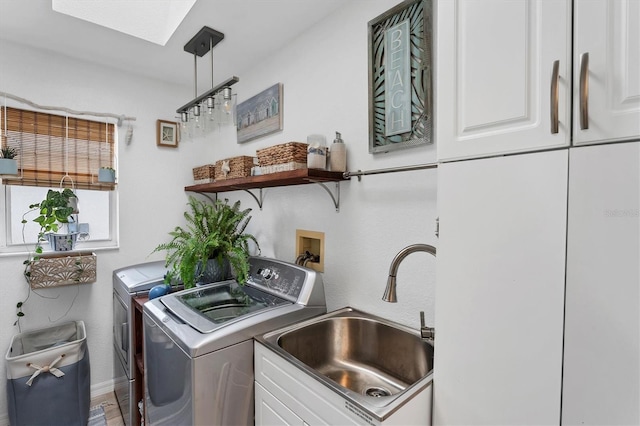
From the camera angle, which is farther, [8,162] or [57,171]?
[57,171]

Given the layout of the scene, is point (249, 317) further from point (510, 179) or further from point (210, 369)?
point (510, 179)

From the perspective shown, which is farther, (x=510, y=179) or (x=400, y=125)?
(x=400, y=125)

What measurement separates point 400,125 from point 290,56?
3.42 feet

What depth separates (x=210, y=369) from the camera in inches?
47.7

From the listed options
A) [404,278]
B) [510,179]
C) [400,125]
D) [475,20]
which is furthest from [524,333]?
[400,125]

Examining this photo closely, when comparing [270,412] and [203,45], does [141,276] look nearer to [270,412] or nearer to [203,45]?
[270,412]

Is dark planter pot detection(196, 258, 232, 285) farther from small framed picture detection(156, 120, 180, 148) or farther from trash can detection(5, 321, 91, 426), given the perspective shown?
small framed picture detection(156, 120, 180, 148)

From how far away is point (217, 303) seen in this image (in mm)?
1625

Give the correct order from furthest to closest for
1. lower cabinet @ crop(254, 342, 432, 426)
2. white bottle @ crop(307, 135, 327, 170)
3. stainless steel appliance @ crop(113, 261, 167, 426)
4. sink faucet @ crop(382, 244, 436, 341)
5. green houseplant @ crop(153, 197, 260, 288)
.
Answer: stainless steel appliance @ crop(113, 261, 167, 426)
green houseplant @ crop(153, 197, 260, 288)
white bottle @ crop(307, 135, 327, 170)
sink faucet @ crop(382, 244, 436, 341)
lower cabinet @ crop(254, 342, 432, 426)

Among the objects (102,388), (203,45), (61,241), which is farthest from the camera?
(102,388)

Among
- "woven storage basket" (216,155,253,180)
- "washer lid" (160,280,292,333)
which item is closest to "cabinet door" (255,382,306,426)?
"washer lid" (160,280,292,333)

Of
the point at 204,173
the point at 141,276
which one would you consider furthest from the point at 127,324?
the point at 204,173

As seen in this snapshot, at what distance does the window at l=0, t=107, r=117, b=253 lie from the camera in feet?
6.65

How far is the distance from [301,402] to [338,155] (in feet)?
3.63
